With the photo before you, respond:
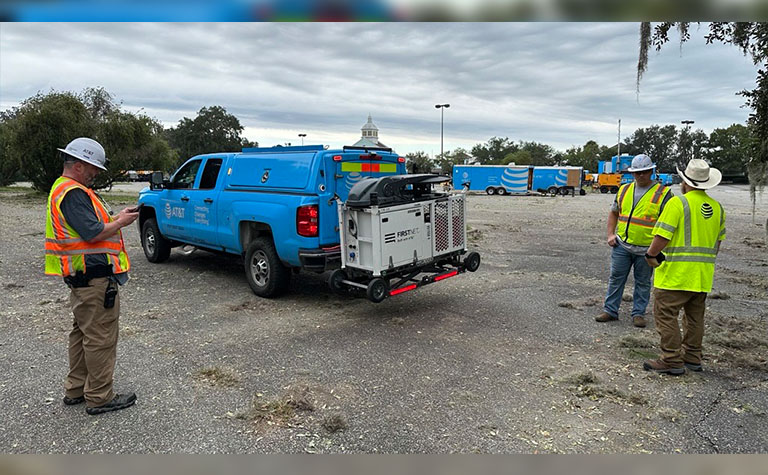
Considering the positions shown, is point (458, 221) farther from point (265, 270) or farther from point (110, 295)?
point (110, 295)

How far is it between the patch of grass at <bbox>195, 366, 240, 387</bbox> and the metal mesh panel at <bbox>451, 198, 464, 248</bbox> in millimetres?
3387

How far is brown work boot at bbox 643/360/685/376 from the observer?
4.37m

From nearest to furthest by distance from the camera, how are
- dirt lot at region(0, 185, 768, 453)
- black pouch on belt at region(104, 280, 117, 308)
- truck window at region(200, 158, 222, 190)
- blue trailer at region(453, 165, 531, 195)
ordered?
dirt lot at region(0, 185, 768, 453), black pouch on belt at region(104, 280, 117, 308), truck window at region(200, 158, 222, 190), blue trailer at region(453, 165, 531, 195)

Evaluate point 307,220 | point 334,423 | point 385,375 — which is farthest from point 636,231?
point 334,423

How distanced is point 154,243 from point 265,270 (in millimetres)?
3699

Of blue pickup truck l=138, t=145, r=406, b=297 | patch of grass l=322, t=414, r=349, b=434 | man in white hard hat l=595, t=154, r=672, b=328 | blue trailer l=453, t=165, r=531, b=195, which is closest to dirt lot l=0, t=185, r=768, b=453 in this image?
patch of grass l=322, t=414, r=349, b=434

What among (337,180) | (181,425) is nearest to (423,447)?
(181,425)

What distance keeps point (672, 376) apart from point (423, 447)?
8.47 ft

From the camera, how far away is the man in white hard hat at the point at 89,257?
3514mm

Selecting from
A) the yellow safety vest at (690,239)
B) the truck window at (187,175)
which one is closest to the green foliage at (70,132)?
the truck window at (187,175)

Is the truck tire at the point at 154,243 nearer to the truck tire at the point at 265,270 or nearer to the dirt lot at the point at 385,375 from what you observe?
the dirt lot at the point at 385,375

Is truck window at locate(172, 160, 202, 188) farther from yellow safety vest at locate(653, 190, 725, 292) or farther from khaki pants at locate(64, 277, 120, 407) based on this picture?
yellow safety vest at locate(653, 190, 725, 292)

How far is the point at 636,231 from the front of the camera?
5.70m

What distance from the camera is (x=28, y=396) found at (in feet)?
12.8
